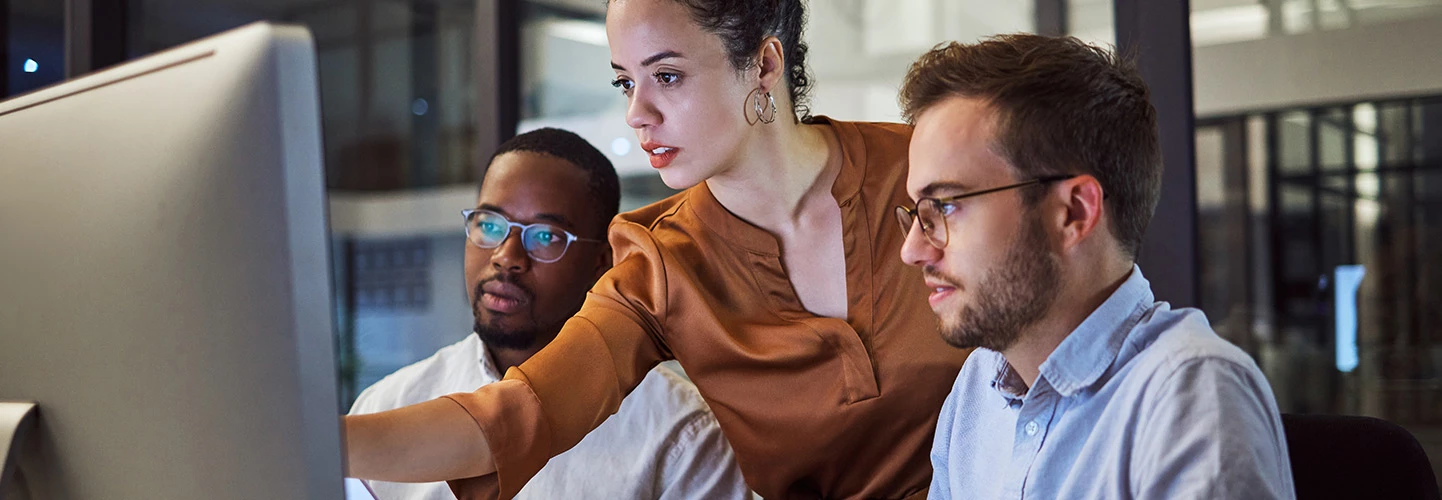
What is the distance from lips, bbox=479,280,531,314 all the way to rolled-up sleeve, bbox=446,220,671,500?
295mm

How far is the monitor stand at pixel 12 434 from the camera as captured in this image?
2.51ft

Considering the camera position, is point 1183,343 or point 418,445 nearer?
point 1183,343

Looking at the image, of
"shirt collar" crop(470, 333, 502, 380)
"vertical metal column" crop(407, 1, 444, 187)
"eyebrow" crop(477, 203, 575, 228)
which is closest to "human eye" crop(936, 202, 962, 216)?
"eyebrow" crop(477, 203, 575, 228)

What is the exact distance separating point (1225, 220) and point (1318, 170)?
18 centimetres

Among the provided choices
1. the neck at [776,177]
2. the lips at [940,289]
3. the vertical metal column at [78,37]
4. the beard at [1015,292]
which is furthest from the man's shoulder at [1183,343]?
the vertical metal column at [78,37]

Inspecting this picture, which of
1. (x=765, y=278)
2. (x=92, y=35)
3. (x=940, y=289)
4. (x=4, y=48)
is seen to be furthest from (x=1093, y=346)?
(x=4, y=48)

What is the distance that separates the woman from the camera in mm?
1548

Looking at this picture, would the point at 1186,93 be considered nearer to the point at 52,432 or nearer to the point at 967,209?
the point at 967,209

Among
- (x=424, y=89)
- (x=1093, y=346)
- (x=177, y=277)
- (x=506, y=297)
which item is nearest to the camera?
(x=177, y=277)

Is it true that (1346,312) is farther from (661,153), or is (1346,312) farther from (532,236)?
(532,236)

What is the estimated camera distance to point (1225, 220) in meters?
2.17

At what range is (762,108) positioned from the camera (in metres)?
1.62

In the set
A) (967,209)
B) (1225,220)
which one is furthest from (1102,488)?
(1225,220)

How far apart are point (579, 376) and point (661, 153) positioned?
0.33 metres
